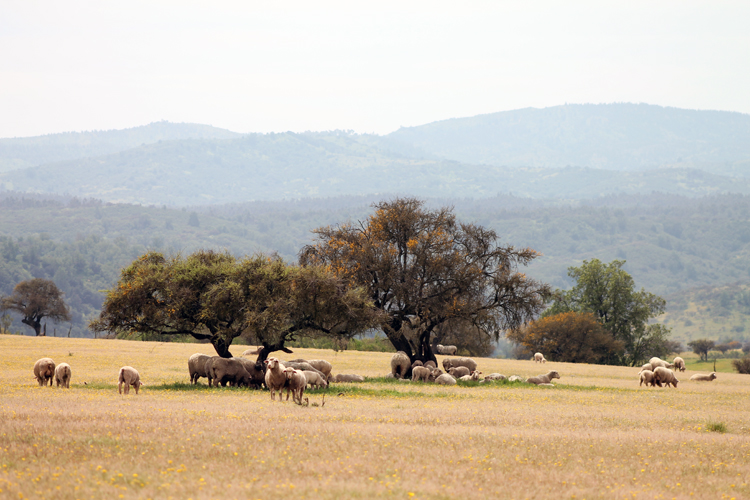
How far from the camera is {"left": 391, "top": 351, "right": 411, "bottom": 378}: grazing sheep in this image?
40000 millimetres

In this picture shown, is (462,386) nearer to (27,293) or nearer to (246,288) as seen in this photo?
(246,288)

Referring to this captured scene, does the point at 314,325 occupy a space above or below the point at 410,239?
below

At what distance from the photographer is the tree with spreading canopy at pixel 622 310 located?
8506cm

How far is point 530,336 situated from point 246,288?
2294 inches

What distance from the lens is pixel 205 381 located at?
35.1 m

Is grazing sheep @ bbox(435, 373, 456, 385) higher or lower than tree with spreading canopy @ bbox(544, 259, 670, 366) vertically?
lower

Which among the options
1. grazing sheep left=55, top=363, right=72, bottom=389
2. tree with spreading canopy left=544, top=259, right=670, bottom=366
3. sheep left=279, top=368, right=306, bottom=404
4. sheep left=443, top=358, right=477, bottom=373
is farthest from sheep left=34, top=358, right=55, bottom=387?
tree with spreading canopy left=544, top=259, right=670, bottom=366

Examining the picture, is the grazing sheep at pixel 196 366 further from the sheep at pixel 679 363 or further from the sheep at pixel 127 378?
the sheep at pixel 679 363

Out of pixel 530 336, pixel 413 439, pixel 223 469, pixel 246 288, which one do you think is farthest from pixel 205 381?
pixel 530 336

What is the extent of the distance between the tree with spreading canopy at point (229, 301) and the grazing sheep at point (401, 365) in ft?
26.1

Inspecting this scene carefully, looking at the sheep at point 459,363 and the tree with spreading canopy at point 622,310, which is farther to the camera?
the tree with spreading canopy at point 622,310

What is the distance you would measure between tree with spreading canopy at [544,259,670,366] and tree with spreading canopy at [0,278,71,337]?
6832cm

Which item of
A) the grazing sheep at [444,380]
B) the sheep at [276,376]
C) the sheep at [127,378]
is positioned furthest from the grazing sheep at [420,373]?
the sheep at [127,378]

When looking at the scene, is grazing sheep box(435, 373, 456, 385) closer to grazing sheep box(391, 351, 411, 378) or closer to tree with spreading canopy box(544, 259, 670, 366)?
grazing sheep box(391, 351, 411, 378)
